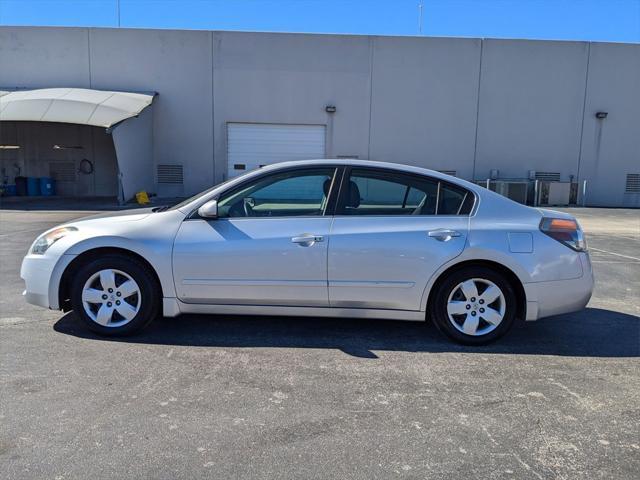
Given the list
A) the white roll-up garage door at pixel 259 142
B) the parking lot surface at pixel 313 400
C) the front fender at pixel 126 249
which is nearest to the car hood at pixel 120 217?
the front fender at pixel 126 249

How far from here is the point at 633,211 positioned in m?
21.2

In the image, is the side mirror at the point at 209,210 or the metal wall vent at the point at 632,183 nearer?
the side mirror at the point at 209,210

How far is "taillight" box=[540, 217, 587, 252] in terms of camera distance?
15.0 feet

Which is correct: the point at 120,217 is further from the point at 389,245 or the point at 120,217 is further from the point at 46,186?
the point at 46,186

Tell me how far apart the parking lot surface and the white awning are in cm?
1431

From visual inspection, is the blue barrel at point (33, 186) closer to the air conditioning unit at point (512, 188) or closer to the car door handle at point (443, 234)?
the air conditioning unit at point (512, 188)

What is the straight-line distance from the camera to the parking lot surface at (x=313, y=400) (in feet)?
9.28

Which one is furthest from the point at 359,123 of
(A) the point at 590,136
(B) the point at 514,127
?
(A) the point at 590,136

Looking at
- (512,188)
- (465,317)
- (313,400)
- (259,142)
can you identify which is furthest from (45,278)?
(512,188)

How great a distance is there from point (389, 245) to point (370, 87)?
18760 millimetres

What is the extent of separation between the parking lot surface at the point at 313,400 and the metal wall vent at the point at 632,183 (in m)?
20.9

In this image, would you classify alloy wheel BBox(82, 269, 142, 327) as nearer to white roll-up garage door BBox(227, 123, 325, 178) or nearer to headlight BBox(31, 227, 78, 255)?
headlight BBox(31, 227, 78, 255)

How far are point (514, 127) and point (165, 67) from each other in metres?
14.9

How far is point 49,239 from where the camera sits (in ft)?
15.5
